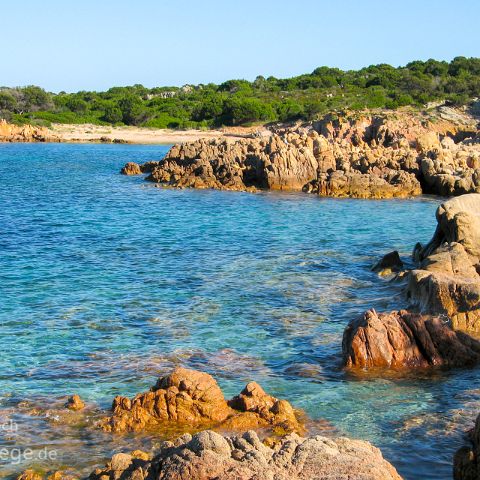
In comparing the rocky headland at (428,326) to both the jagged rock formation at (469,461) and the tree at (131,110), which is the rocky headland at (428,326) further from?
the tree at (131,110)

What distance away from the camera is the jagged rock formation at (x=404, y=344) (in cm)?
1447

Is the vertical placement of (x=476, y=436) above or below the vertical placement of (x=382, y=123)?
below

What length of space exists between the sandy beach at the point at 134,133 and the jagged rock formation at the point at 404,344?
80.5 metres

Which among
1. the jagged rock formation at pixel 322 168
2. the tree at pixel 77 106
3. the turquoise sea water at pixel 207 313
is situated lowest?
the turquoise sea water at pixel 207 313

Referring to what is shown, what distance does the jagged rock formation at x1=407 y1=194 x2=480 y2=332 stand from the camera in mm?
16219

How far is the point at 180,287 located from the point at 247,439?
537 inches

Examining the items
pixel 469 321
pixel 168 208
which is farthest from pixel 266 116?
pixel 469 321

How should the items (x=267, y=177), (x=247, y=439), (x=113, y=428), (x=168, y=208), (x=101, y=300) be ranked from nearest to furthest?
(x=247, y=439)
(x=113, y=428)
(x=101, y=300)
(x=168, y=208)
(x=267, y=177)

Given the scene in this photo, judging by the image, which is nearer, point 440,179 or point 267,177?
point 440,179

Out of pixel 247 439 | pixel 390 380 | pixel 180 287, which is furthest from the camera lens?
pixel 180 287

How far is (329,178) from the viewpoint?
45.0 meters

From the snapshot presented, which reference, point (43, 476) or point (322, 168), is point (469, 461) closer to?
point (43, 476)

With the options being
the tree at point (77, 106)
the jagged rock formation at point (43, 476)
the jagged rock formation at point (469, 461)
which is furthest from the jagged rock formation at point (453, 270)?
the tree at point (77, 106)

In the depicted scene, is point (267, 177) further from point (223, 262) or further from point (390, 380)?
point (390, 380)
